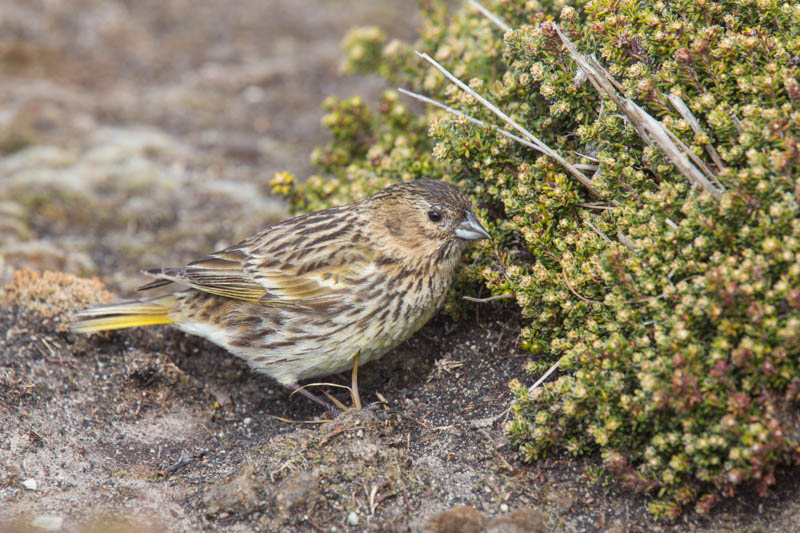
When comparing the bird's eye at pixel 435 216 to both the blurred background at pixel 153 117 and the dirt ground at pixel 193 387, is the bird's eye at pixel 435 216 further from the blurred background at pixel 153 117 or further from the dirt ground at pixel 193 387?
the blurred background at pixel 153 117

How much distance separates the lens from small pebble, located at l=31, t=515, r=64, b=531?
3.74 m

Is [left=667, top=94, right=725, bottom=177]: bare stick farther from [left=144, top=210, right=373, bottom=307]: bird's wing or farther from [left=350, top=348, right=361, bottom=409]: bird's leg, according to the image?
[left=350, top=348, right=361, bottom=409]: bird's leg

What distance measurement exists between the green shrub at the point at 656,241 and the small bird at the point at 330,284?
30 centimetres

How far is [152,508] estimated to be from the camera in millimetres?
3971

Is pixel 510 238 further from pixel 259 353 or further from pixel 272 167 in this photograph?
pixel 272 167

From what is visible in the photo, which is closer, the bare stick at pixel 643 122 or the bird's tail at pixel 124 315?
the bare stick at pixel 643 122

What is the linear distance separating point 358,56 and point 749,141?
3.65 m

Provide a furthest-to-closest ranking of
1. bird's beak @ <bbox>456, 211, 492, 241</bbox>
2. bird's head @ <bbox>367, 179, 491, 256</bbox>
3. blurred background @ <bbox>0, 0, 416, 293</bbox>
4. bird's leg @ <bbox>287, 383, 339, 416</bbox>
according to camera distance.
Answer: blurred background @ <bbox>0, 0, 416, 293</bbox>
bird's leg @ <bbox>287, 383, 339, 416</bbox>
bird's head @ <bbox>367, 179, 491, 256</bbox>
bird's beak @ <bbox>456, 211, 492, 241</bbox>

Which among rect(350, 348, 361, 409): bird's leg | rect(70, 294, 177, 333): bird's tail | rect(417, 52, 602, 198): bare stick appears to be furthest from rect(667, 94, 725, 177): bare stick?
rect(70, 294, 177, 333): bird's tail

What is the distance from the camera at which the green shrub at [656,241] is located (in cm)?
331

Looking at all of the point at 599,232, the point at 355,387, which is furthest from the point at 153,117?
the point at 599,232

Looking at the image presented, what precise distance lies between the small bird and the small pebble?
1.56 metres

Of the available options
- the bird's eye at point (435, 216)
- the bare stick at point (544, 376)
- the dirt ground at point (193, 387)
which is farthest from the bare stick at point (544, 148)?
the dirt ground at point (193, 387)

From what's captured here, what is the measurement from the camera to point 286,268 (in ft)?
16.3
